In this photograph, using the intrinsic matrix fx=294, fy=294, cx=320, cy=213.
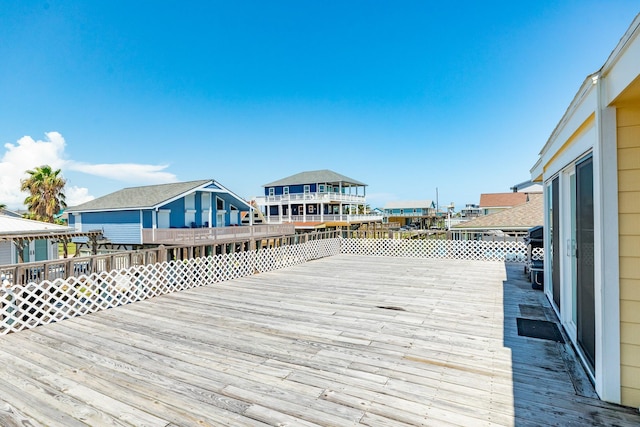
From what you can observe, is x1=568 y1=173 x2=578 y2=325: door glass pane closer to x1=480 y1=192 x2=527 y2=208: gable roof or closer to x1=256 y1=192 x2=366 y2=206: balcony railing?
x1=256 y1=192 x2=366 y2=206: balcony railing

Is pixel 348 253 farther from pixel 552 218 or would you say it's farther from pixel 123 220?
pixel 123 220

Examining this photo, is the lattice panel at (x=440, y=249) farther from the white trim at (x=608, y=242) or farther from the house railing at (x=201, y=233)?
the white trim at (x=608, y=242)

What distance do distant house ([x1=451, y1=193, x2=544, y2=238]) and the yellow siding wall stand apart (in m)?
9.97

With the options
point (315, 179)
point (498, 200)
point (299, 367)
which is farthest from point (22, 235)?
point (498, 200)

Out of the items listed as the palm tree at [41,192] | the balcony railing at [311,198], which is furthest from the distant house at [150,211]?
the balcony railing at [311,198]

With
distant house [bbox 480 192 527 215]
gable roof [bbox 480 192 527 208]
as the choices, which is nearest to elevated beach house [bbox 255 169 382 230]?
distant house [bbox 480 192 527 215]

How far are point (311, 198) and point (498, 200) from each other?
20835 millimetres

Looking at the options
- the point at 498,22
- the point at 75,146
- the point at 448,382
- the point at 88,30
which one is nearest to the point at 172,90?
the point at 88,30

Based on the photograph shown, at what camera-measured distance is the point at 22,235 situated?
9.77 m

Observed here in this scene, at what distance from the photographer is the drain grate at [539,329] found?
148 inches

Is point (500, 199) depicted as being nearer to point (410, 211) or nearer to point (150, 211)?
point (410, 211)

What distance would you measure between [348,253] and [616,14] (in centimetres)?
1033

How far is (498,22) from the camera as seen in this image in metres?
10.3

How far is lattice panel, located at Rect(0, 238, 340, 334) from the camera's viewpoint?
427 cm
